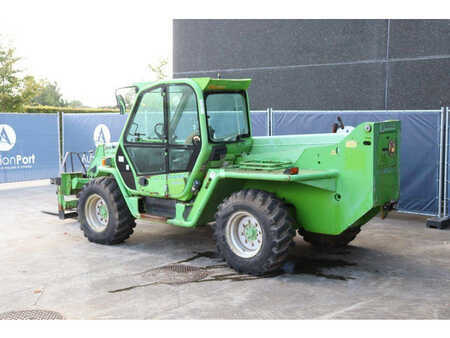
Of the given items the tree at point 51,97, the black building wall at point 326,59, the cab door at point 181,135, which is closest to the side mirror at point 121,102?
the cab door at point 181,135

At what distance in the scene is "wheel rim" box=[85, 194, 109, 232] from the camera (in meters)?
8.61

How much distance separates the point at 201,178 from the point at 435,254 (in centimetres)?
339

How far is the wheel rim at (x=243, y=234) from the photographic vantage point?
6.87 m

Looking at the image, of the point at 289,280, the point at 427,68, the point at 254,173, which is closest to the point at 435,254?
the point at 289,280

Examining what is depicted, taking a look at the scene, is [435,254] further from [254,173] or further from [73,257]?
[73,257]

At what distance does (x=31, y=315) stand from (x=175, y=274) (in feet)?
6.24

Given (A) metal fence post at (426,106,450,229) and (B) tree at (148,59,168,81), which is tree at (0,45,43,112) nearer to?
(B) tree at (148,59,168,81)

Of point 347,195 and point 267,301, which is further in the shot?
point 347,195

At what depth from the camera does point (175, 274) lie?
6.89m

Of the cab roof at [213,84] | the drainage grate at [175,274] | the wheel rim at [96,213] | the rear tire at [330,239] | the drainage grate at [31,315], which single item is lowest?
the drainage grate at [31,315]

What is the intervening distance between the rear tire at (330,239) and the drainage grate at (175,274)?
1836 millimetres

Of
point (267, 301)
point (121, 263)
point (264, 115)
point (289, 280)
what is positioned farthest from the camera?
point (264, 115)

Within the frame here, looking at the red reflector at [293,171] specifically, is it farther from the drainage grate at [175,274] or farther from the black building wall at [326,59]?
the black building wall at [326,59]
